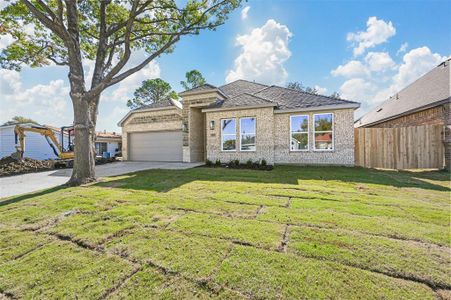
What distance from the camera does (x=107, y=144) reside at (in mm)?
28672

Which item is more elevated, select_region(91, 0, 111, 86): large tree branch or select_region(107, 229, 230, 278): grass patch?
select_region(91, 0, 111, 86): large tree branch

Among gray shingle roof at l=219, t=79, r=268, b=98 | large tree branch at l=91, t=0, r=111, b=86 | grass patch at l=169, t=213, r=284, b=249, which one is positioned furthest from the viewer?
gray shingle roof at l=219, t=79, r=268, b=98

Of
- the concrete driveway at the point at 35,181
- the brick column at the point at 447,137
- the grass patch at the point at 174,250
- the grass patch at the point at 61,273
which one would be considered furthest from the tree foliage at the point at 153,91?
the grass patch at the point at 61,273

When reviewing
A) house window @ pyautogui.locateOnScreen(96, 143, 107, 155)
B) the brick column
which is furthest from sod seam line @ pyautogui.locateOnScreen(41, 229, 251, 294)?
house window @ pyautogui.locateOnScreen(96, 143, 107, 155)

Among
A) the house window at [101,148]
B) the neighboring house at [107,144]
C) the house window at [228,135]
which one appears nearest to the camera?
the house window at [228,135]

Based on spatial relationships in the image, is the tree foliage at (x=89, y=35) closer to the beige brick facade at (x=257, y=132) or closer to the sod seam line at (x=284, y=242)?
the beige brick facade at (x=257, y=132)

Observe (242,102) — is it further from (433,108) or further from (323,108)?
(433,108)

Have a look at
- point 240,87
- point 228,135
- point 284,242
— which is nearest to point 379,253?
point 284,242

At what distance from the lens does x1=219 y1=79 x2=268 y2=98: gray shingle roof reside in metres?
16.0

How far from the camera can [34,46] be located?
10406mm

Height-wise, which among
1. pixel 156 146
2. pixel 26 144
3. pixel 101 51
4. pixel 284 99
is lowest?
pixel 156 146

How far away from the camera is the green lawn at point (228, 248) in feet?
6.48

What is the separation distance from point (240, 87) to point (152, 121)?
7.58 m

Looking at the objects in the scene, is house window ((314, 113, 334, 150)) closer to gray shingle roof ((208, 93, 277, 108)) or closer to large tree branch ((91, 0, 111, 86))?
gray shingle roof ((208, 93, 277, 108))
